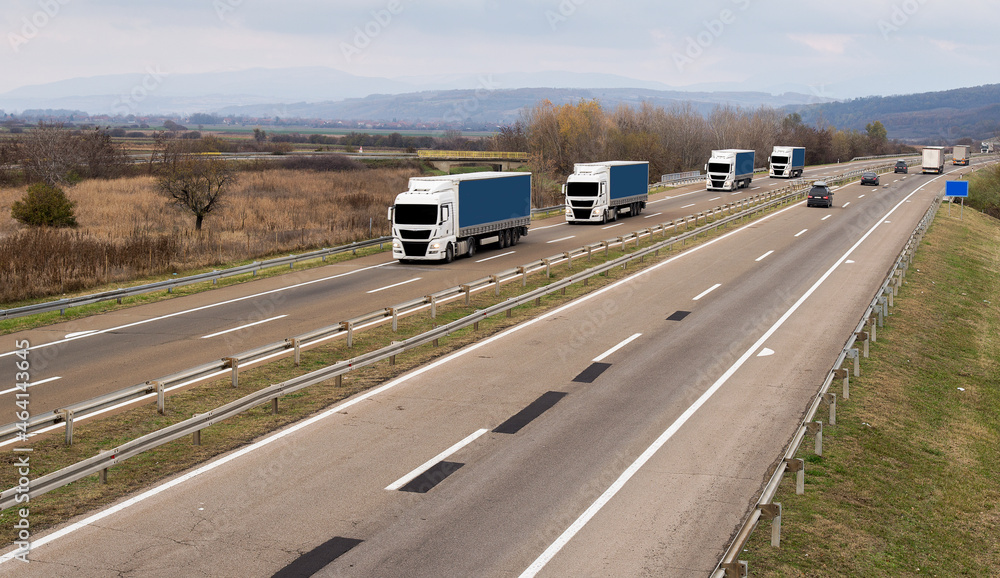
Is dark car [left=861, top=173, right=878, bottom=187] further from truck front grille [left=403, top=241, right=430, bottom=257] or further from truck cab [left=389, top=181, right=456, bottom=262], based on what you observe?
truck front grille [left=403, top=241, right=430, bottom=257]

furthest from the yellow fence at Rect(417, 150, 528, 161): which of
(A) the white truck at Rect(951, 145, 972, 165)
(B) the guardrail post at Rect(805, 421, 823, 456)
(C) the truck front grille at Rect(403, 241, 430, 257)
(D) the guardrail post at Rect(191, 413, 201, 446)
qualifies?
(D) the guardrail post at Rect(191, 413, 201, 446)

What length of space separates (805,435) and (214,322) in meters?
16.1

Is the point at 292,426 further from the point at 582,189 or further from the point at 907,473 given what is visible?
the point at 582,189

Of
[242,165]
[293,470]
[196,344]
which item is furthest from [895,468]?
[242,165]

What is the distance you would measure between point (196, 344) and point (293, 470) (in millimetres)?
9405

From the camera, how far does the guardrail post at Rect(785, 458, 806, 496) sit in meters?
11.0

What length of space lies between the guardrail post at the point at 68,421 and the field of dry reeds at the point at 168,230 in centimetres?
1609

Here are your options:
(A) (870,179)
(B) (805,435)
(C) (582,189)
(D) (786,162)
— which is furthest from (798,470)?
(D) (786,162)

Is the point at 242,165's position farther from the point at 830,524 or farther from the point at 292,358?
the point at 830,524

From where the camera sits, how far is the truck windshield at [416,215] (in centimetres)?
3338

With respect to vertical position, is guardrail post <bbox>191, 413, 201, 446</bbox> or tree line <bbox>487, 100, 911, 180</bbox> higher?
tree line <bbox>487, 100, 911, 180</bbox>

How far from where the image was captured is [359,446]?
13.0m

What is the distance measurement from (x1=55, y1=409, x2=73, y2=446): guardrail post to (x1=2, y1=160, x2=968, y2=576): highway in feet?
8.16

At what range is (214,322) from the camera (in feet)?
74.8
